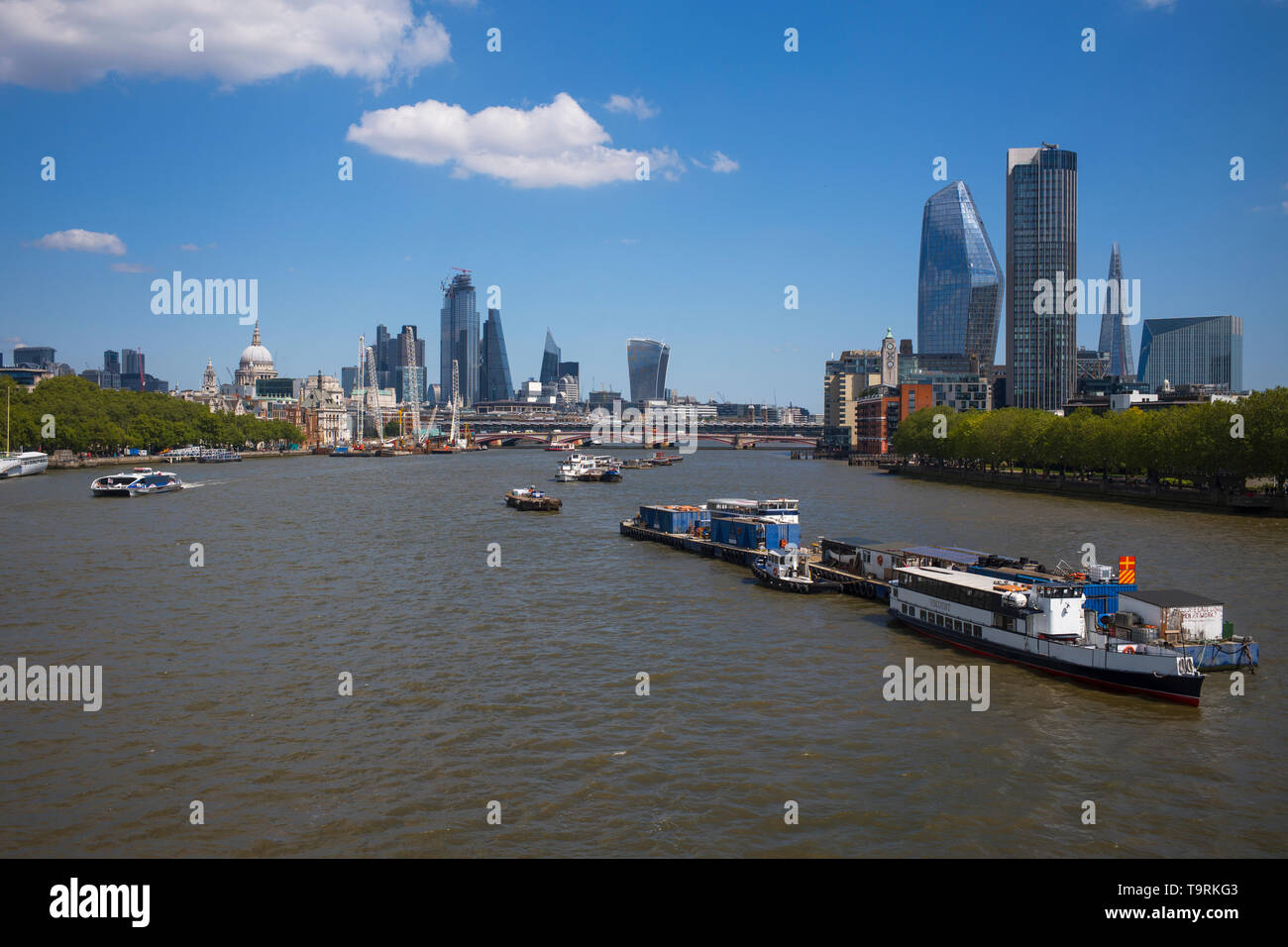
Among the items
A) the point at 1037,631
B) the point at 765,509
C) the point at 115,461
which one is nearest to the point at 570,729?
the point at 1037,631

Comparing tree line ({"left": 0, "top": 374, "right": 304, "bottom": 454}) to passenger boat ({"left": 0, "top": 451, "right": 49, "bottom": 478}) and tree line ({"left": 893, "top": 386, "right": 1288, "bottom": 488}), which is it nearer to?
passenger boat ({"left": 0, "top": 451, "right": 49, "bottom": 478})

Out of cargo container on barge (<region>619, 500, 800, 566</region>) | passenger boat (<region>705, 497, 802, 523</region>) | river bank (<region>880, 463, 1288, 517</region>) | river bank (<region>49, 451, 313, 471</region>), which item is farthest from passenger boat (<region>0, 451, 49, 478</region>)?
river bank (<region>880, 463, 1288, 517</region>)

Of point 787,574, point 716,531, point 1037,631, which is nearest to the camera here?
point 1037,631

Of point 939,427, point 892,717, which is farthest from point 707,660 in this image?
point 939,427

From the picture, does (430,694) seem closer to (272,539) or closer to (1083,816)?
(1083,816)

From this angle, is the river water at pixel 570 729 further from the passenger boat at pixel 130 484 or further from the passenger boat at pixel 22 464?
the passenger boat at pixel 22 464

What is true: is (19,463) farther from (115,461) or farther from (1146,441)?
(1146,441)

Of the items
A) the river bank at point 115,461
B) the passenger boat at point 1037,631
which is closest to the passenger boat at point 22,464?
the river bank at point 115,461
